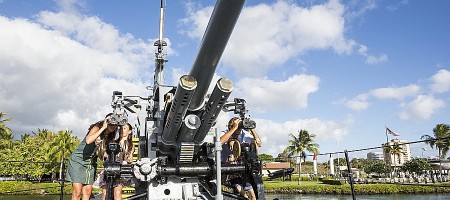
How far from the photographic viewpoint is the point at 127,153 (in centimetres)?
466

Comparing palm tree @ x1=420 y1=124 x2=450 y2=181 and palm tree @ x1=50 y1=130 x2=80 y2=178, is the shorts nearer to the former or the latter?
palm tree @ x1=50 y1=130 x2=80 y2=178

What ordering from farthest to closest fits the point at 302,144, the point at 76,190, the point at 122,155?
the point at 302,144 → the point at 122,155 → the point at 76,190

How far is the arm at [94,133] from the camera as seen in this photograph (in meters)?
4.16

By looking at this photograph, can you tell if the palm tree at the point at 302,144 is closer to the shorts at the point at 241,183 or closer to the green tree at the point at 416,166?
the green tree at the point at 416,166

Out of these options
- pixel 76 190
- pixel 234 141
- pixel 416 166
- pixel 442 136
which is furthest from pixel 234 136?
pixel 416 166

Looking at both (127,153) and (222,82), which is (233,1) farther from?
(127,153)

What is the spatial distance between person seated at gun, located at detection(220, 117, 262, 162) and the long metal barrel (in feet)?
3.04

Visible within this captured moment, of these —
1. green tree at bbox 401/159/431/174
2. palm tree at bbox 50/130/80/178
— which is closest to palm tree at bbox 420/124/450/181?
green tree at bbox 401/159/431/174

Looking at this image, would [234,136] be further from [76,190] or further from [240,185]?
[76,190]

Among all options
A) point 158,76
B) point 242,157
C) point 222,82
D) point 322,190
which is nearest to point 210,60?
point 222,82

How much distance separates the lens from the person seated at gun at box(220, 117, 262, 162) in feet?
16.3

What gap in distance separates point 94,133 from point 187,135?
3.62 feet

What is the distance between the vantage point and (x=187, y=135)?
4.46 meters

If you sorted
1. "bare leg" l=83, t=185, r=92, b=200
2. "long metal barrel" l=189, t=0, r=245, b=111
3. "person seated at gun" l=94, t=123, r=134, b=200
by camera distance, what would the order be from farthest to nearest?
"bare leg" l=83, t=185, r=92, b=200
"person seated at gun" l=94, t=123, r=134, b=200
"long metal barrel" l=189, t=0, r=245, b=111
